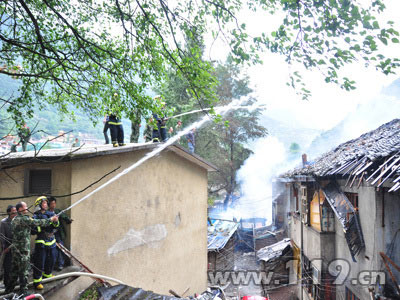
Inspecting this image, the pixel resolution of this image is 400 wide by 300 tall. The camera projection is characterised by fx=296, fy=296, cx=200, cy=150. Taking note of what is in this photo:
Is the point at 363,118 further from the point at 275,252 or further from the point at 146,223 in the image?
the point at 146,223

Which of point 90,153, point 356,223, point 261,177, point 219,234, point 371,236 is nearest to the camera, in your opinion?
point 90,153

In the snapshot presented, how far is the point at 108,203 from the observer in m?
8.21

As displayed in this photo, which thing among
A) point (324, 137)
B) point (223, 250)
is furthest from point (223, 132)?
point (324, 137)

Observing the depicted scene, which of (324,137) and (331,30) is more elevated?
(324,137)

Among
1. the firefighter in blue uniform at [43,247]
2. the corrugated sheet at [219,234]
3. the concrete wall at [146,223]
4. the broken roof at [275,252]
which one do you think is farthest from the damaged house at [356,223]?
the firefighter in blue uniform at [43,247]

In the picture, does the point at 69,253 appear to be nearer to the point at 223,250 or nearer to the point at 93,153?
the point at 93,153

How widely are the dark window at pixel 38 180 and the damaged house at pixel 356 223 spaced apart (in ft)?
24.8

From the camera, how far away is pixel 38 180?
7.53 metres

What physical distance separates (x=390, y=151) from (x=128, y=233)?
7.32 metres

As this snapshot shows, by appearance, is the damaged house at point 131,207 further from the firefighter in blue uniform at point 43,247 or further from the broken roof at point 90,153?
the firefighter in blue uniform at point 43,247

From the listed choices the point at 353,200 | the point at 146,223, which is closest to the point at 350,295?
the point at 353,200

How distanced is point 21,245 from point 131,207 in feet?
11.4

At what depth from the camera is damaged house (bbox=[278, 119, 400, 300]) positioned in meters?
7.58

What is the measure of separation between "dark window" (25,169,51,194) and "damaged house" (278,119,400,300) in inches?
298
